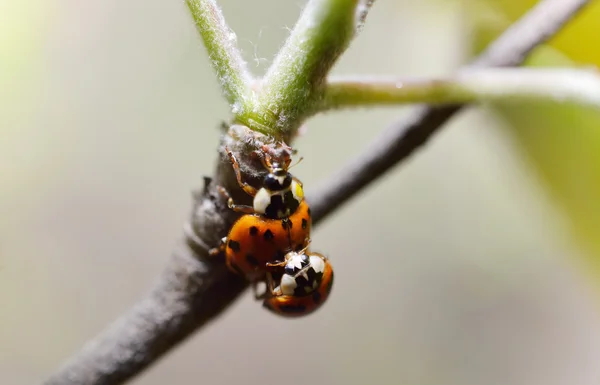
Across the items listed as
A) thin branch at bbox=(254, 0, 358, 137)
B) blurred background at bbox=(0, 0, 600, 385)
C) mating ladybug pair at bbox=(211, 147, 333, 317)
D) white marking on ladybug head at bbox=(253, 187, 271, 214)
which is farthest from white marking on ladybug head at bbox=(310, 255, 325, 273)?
blurred background at bbox=(0, 0, 600, 385)

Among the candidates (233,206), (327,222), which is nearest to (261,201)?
(233,206)

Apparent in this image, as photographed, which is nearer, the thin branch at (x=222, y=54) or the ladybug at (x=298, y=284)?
the thin branch at (x=222, y=54)

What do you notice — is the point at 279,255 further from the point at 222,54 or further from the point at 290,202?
the point at 222,54

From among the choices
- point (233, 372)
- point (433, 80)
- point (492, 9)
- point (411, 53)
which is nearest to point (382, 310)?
point (233, 372)

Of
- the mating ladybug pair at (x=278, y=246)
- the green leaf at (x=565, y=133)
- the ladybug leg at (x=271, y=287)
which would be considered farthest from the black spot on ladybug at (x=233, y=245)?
the green leaf at (x=565, y=133)

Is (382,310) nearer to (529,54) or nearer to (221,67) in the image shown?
(529,54)

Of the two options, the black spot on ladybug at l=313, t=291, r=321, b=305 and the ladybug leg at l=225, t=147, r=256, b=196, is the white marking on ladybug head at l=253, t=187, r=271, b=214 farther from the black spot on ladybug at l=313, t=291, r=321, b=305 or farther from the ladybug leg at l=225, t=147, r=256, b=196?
the black spot on ladybug at l=313, t=291, r=321, b=305

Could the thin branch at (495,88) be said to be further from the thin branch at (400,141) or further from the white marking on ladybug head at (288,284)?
the white marking on ladybug head at (288,284)

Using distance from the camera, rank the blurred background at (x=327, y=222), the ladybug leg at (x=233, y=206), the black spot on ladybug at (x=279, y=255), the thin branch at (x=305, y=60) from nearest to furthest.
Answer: the thin branch at (x=305, y=60) → the ladybug leg at (x=233, y=206) → the black spot on ladybug at (x=279, y=255) → the blurred background at (x=327, y=222)
